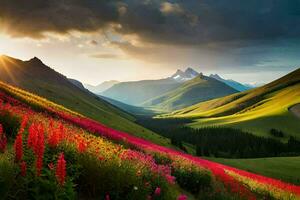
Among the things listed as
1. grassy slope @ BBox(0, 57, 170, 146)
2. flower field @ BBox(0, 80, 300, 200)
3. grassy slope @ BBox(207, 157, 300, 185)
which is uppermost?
grassy slope @ BBox(0, 57, 170, 146)

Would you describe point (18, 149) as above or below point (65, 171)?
above

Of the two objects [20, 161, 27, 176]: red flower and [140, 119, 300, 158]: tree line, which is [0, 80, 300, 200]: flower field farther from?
[140, 119, 300, 158]: tree line

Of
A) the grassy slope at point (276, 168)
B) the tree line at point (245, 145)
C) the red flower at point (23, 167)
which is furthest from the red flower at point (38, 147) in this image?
the tree line at point (245, 145)

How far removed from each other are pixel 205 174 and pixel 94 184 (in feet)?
27.5

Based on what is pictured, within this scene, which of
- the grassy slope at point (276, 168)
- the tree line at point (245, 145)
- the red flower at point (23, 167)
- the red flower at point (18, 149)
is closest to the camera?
the red flower at point (23, 167)

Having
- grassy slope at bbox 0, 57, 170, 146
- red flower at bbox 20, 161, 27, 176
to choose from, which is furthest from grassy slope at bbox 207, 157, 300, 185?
red flower at bbox 20, 161, 27, 176

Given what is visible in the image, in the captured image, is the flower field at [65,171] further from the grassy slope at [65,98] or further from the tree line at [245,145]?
the tree line at [245,145]

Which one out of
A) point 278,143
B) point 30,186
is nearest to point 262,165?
point 30,186

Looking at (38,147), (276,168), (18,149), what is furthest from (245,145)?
(18,149)

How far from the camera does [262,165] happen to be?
6312cm

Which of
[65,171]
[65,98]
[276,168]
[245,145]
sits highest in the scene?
[65,98]

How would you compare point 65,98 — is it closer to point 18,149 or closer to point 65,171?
point 18,149

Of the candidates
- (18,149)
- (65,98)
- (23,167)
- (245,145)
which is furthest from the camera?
(245,145)

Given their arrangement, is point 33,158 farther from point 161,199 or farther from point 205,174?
point 205,174
